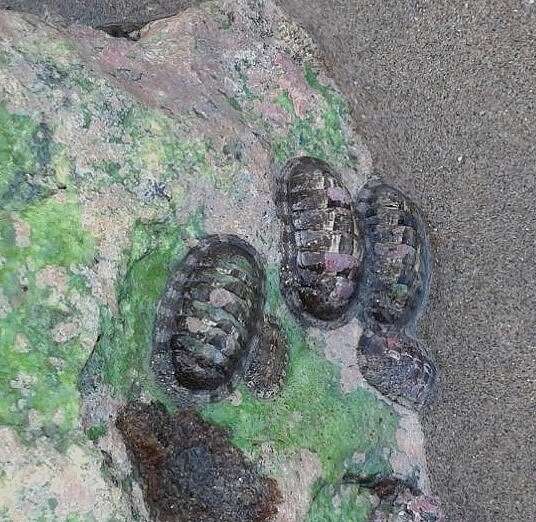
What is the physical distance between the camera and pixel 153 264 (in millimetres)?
2172

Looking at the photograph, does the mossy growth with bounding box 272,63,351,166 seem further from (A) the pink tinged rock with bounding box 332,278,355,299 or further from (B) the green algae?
(B) the green algae

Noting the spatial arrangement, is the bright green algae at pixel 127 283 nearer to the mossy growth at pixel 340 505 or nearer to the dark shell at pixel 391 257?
the mossy growth at pixel 340 505

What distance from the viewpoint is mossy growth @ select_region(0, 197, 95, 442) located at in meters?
1.78

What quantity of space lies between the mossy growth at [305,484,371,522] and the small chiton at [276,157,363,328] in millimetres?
568

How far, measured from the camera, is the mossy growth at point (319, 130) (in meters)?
2.63

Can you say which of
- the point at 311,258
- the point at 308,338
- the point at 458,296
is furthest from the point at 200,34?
the point at 458,296

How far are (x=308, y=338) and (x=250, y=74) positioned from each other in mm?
920

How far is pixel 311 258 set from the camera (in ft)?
7.98

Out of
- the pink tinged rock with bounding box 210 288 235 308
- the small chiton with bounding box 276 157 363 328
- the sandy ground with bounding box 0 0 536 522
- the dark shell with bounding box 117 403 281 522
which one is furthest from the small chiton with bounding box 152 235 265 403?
the sandy ground with bounding box 0 0 536 522

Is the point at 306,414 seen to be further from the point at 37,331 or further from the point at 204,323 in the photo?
the point at 37,331

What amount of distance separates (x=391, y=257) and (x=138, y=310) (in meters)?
0.89

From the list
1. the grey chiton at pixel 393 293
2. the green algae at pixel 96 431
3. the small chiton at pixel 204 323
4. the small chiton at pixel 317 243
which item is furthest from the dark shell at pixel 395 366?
the green algae at pixel 96 431

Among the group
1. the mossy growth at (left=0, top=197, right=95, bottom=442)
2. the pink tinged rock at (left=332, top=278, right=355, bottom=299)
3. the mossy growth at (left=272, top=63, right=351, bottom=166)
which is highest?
the mossy growth at (left=272, top=63, right=351, bottom=166)

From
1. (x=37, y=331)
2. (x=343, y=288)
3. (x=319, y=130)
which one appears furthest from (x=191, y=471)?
(x=319, y=130)
